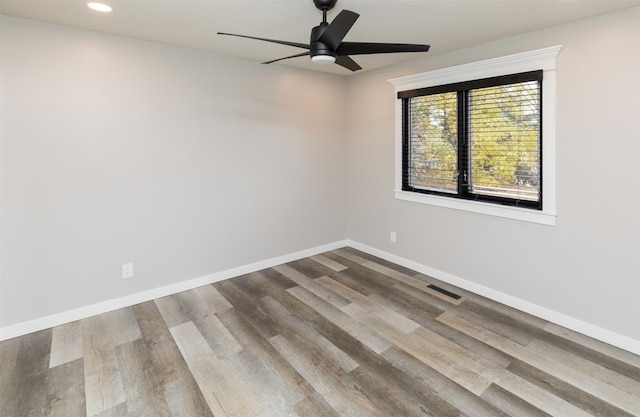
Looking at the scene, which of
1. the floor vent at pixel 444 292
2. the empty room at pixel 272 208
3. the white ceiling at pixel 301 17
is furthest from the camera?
the floor vent at pixel 444 292

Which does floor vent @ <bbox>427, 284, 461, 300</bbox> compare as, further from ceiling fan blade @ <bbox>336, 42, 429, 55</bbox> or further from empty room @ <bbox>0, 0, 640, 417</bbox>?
ceiling fan blade @ <bbox>336, 42, 429, 55</bbox>

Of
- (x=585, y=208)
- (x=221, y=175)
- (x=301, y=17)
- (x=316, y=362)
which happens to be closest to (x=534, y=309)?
(x=585, y=208)

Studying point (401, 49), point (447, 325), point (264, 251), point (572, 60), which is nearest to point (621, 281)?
point (447, 325)

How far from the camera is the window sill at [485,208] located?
2957mm

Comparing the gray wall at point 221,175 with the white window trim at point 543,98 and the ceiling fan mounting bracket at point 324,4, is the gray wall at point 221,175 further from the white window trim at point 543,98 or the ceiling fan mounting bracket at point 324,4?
the ceiling fan mounting bracket at point 324,4

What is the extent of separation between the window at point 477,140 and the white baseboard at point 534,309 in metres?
0.88

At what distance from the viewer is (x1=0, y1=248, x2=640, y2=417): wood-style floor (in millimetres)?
2033

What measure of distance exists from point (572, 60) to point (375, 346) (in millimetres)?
2708

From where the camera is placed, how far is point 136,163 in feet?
10.6

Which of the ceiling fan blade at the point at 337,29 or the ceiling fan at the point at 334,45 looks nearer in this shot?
the ceiling fan blade at the point at 337,29

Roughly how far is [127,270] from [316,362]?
206 centimetres

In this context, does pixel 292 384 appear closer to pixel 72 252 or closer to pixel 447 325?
pixel 447 325

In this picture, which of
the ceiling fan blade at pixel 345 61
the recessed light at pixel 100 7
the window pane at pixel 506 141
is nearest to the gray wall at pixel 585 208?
the window pane at pixel 506 141

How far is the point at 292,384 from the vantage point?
87.2 inches
